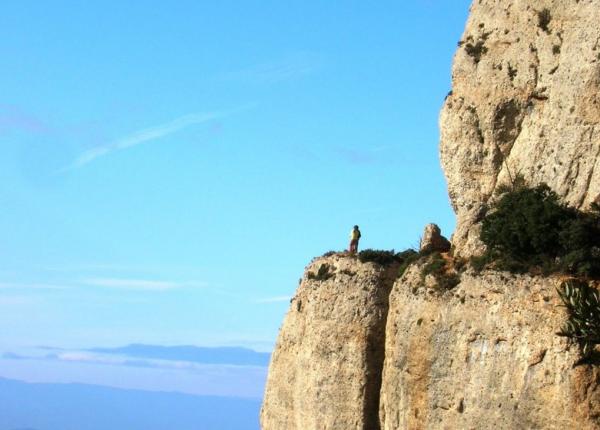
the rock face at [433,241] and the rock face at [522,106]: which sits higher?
the rock face at [522,106]

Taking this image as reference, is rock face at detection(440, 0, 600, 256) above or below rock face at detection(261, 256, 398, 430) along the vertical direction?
above

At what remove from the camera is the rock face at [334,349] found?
146 ft

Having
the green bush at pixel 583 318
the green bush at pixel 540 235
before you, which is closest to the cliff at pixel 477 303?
the green bush at pixel 583 318

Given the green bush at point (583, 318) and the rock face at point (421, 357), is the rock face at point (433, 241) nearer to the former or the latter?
the rock face at point (421, 357)

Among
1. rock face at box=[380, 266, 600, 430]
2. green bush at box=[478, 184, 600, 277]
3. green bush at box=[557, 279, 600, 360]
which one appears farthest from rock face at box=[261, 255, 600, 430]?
green bush at box=[478, 184, 600, 277]

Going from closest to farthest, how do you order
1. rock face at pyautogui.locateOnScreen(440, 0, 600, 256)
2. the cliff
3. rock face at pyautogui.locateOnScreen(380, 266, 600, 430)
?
rock face at pyautogui.locateOnScreen(380, 266, 600, 430) → the cliff → rock face at pyautogui.locateOnScreen(440, 0, 600, 256)

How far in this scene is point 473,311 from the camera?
39.0 meters

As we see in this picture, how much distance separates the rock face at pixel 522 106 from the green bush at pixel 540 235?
2.96ft

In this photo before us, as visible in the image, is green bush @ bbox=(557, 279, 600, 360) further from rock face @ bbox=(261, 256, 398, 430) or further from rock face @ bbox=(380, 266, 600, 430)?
rock face @ bbox=(261, 256, 398, 430)

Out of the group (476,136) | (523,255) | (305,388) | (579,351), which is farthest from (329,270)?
(579,351)

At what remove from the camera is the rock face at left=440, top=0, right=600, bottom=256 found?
39.7 m

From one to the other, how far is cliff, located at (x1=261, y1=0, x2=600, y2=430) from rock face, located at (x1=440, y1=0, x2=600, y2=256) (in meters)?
0.05

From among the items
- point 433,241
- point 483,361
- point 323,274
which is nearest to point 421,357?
point 483,361

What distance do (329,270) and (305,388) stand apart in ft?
14.6
